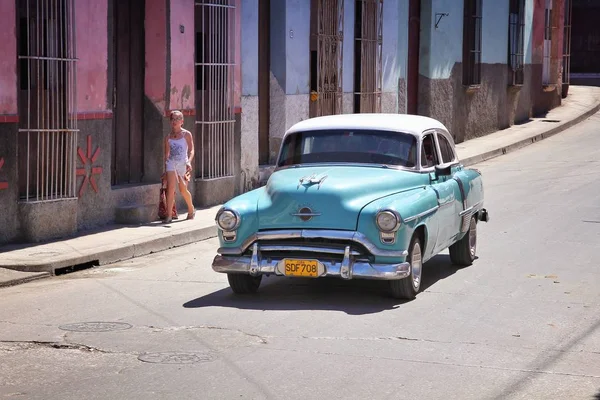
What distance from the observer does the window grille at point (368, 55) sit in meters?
24.8

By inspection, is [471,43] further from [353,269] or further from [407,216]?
[353,269]

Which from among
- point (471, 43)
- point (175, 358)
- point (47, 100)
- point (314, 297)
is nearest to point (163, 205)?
point (47, 100)

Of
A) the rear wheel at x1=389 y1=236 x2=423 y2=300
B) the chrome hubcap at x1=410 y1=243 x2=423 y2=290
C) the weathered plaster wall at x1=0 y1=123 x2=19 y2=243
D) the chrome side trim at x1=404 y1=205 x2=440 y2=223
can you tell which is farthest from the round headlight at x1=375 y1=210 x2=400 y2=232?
the weathered plaster wall at x1=0 y1=123 x2=19 y2=243

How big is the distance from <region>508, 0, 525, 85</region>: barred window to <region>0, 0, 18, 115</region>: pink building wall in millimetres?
22090

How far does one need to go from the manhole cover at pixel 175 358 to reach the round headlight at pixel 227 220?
240 cm

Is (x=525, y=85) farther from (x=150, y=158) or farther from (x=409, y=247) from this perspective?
(x=409, y=247)

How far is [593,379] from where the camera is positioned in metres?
7.79

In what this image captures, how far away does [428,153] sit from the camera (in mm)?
11891

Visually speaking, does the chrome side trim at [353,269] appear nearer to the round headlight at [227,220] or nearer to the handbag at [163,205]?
the round headlight at [227,220]

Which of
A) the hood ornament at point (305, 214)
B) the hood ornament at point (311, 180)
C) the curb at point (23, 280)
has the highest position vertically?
the hood ornament at point (311, 180)

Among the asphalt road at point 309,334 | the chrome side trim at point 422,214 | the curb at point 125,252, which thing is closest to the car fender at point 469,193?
the asphalt road at point 309,334

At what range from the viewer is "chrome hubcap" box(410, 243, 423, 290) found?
35.0 feet

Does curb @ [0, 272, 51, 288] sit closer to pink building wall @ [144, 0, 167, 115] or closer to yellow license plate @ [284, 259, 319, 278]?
yellow license plate @ [284, 259, 319, 278]

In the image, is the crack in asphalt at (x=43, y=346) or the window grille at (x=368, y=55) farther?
the window grille at (x=368, y=55)
